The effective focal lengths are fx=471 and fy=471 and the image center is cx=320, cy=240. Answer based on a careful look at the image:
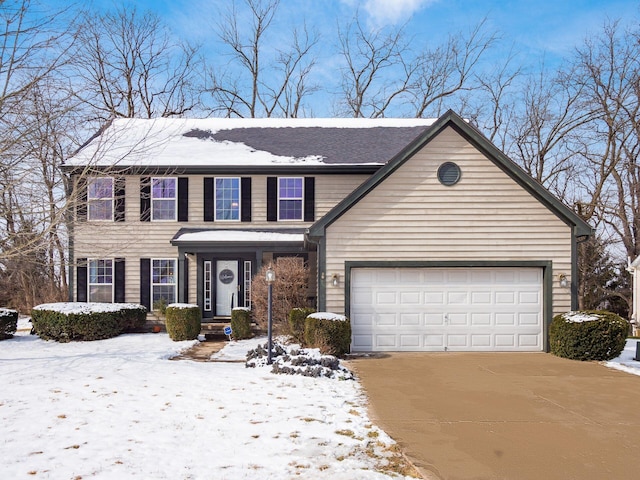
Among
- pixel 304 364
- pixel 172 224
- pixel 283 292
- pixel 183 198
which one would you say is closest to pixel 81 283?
pixel 172 224

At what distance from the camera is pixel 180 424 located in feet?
19.5

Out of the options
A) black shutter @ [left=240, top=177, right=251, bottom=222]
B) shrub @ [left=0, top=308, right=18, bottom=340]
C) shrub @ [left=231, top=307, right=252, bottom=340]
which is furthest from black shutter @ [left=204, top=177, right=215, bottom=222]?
shrub @ [left=0, top=308, right=18, bottom=340]

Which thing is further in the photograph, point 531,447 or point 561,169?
point 561,169

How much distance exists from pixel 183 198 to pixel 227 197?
1468 mm

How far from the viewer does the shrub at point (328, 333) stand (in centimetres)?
1052

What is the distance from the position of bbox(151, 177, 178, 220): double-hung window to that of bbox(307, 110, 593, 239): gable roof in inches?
255

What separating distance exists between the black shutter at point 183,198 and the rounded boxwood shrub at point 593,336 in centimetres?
1170

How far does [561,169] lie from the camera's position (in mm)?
26484

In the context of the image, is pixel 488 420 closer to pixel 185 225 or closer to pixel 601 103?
pixel 185 225

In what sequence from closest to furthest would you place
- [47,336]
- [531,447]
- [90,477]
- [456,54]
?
[90,477], [531,447], [47,336], [456,54]

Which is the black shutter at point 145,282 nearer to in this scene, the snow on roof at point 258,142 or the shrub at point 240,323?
the snow on roof at point 258,142

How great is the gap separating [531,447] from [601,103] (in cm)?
2593

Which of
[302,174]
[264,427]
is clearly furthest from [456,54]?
[264,427]

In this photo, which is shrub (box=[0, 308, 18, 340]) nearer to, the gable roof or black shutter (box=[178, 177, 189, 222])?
black shutter (box=[178, 177, 189, 222])
